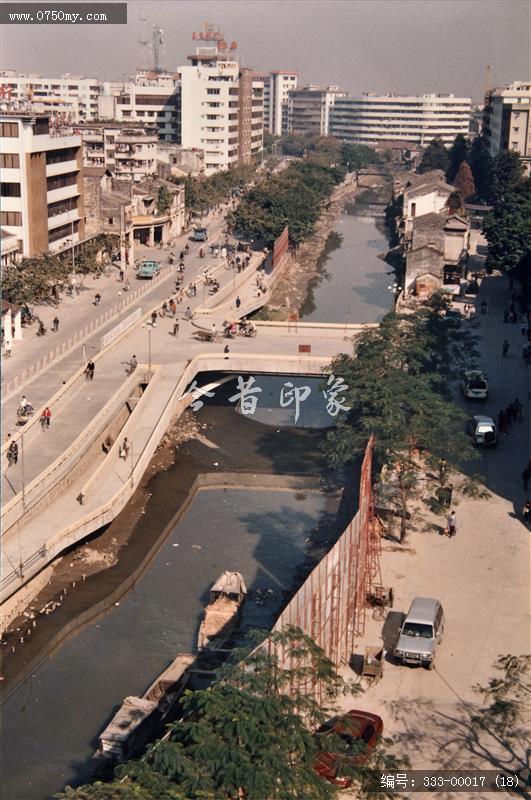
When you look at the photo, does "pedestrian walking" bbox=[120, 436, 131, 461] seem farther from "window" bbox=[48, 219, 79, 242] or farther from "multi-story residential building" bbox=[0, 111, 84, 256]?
"window" bbox=[48, 219, 79, 242]

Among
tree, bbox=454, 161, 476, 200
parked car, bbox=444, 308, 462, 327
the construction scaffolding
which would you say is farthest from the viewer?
tree, bbox=454, 161, 476, 200

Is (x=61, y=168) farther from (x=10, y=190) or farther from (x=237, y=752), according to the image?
(x=237, y=752)

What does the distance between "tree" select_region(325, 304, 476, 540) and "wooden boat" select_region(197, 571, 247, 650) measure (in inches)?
174

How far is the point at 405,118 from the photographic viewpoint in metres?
175

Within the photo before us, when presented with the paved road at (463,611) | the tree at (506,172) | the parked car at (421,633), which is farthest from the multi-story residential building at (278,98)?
the parked car at (421,633)

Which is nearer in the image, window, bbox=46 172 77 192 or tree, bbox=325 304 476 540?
tree, bbox=325 304 476 540

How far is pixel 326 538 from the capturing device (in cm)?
2934

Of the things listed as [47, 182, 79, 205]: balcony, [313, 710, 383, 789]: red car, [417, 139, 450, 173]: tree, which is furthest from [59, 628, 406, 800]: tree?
[417, 139, 450, 173]: tree

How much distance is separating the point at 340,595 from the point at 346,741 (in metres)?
4.76

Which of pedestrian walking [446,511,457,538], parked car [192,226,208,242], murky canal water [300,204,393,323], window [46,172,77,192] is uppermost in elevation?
window [46,172,77,192]

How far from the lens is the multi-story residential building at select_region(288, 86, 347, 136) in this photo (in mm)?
185750

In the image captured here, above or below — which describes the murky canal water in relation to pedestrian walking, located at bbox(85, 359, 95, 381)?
below

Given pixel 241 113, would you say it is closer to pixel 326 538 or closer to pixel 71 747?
pixel 326 538

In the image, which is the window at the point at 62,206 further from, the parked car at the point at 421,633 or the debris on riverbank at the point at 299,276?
the parked car at the point at 421,633
